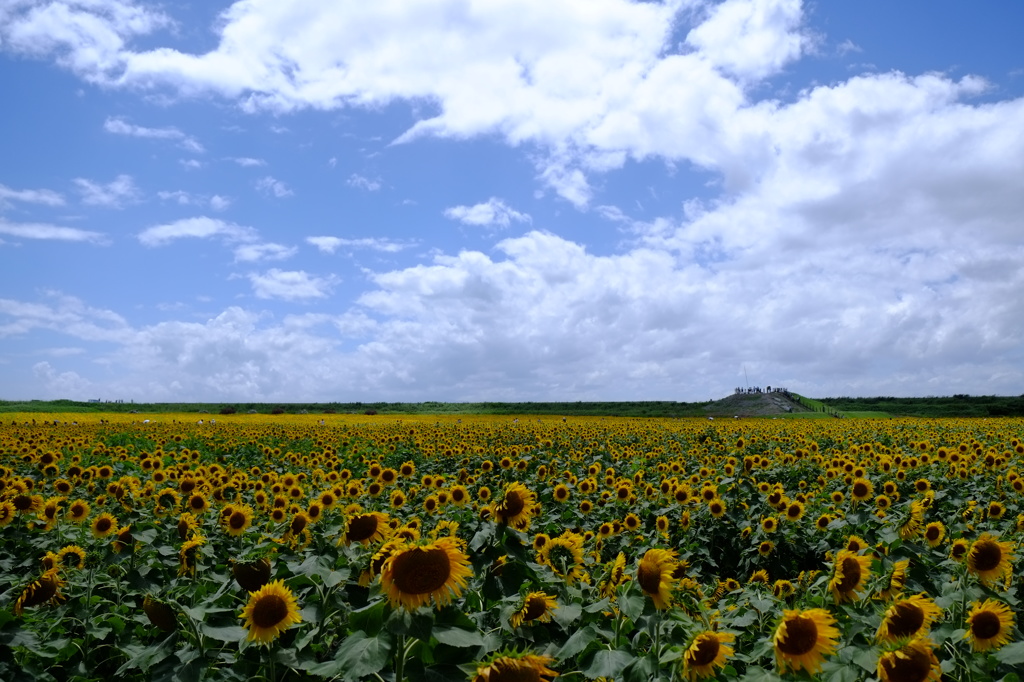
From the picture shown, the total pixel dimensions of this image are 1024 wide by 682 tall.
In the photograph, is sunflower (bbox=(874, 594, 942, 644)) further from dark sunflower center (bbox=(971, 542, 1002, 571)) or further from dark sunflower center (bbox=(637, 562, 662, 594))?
dark sunflower center (bbox=(971, 542, 1002, 571))

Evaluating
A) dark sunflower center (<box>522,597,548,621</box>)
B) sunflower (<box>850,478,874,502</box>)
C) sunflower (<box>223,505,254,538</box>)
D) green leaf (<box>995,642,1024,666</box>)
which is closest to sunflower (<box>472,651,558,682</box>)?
dark sunflower center (<box>522,597,548,621</box>)

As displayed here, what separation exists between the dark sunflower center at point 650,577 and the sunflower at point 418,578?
1.11m

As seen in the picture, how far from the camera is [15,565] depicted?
20.1 feet

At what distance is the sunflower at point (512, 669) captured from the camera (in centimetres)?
212

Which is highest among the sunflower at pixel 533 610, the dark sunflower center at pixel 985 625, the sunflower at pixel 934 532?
the sunflower at pixel 533 610

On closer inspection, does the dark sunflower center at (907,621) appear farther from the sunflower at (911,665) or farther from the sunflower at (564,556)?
the sunflower at (564,556)

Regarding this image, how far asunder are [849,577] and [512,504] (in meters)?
1.89

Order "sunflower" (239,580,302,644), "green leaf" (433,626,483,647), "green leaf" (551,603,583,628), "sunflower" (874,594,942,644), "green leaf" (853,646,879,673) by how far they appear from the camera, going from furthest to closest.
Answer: "green leaf" (551,603,583,628), "sunflower" (239,580,302,644), "sunflower" (874,594,942,644), "green leaf" (853,646,879,673), "green leaf" (433,626,483,647)

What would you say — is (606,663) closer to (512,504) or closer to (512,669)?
(512,669)

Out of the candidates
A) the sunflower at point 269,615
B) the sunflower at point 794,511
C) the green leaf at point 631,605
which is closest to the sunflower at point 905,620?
the green leaf at point 631,605

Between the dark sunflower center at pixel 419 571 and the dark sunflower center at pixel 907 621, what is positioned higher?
the dark sunflower center at pixel 419 571

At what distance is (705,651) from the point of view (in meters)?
2.79

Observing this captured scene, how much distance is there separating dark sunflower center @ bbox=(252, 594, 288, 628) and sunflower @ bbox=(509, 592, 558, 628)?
983mm

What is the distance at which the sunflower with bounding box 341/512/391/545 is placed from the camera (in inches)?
138
